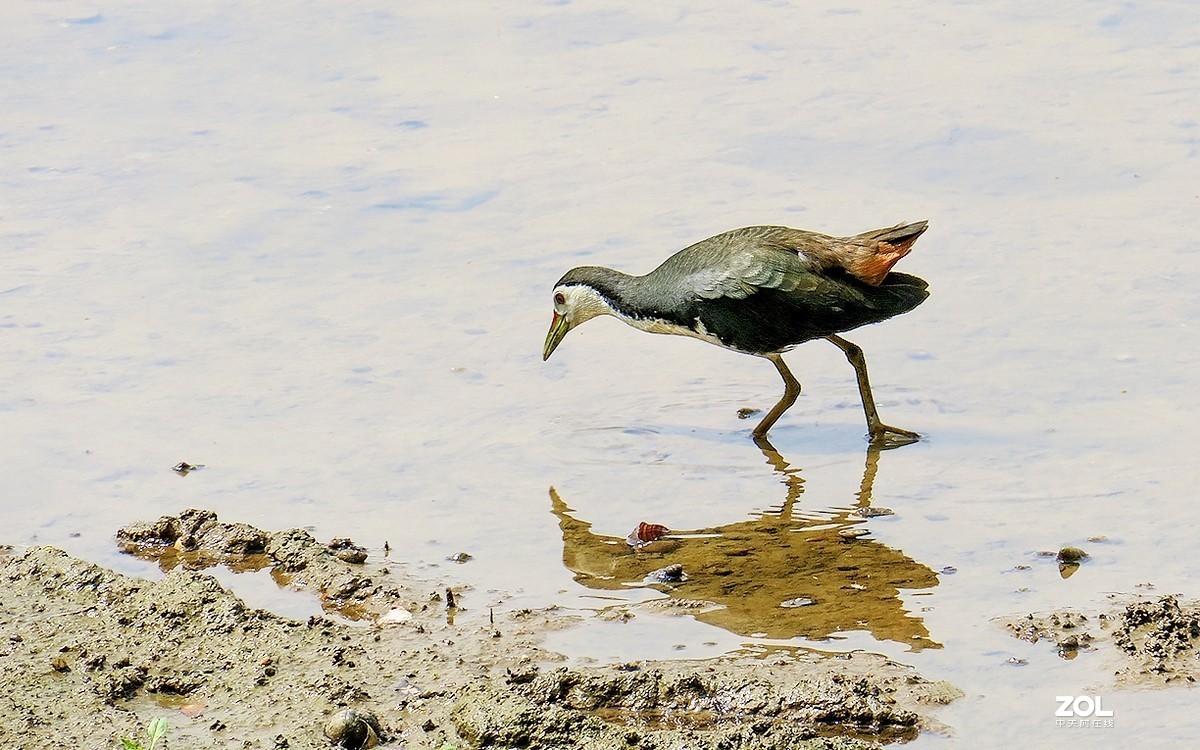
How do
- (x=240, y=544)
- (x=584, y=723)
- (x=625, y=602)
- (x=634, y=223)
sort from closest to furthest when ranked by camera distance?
(x=584, y=723) < (x=625, y=602) < (x=240, y=544) < (x=634, y=223)

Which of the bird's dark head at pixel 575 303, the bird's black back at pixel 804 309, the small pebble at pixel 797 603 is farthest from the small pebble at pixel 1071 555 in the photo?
the bird's dark head at pixel 575 303

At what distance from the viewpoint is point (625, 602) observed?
6098mm

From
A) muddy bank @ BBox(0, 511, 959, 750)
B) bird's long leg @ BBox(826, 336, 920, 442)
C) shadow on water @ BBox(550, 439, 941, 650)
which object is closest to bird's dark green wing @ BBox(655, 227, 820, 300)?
bird's long leg @ BBox(826, 336, 920, 442)

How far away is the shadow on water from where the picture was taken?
5844 millimetres

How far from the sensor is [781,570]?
6363 mm

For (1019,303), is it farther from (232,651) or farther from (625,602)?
(232,651)

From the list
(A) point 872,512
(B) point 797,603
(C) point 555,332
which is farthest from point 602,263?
(B) point 797,603

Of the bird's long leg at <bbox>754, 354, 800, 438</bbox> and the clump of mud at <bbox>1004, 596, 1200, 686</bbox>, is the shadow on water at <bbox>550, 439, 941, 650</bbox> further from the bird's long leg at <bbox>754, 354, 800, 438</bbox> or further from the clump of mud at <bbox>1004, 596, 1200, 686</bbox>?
the bird's long leg at <bbox>754, 354, 800, 438</bbox>

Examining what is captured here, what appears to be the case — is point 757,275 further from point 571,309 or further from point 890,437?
point 571,309

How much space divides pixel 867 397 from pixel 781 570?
1.70 meters

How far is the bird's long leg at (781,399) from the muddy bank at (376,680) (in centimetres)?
220

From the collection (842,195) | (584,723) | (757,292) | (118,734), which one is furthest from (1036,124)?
(118,734)

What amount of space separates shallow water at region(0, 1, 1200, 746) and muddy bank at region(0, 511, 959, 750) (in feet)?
0.95

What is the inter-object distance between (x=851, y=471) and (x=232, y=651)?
124 inches
